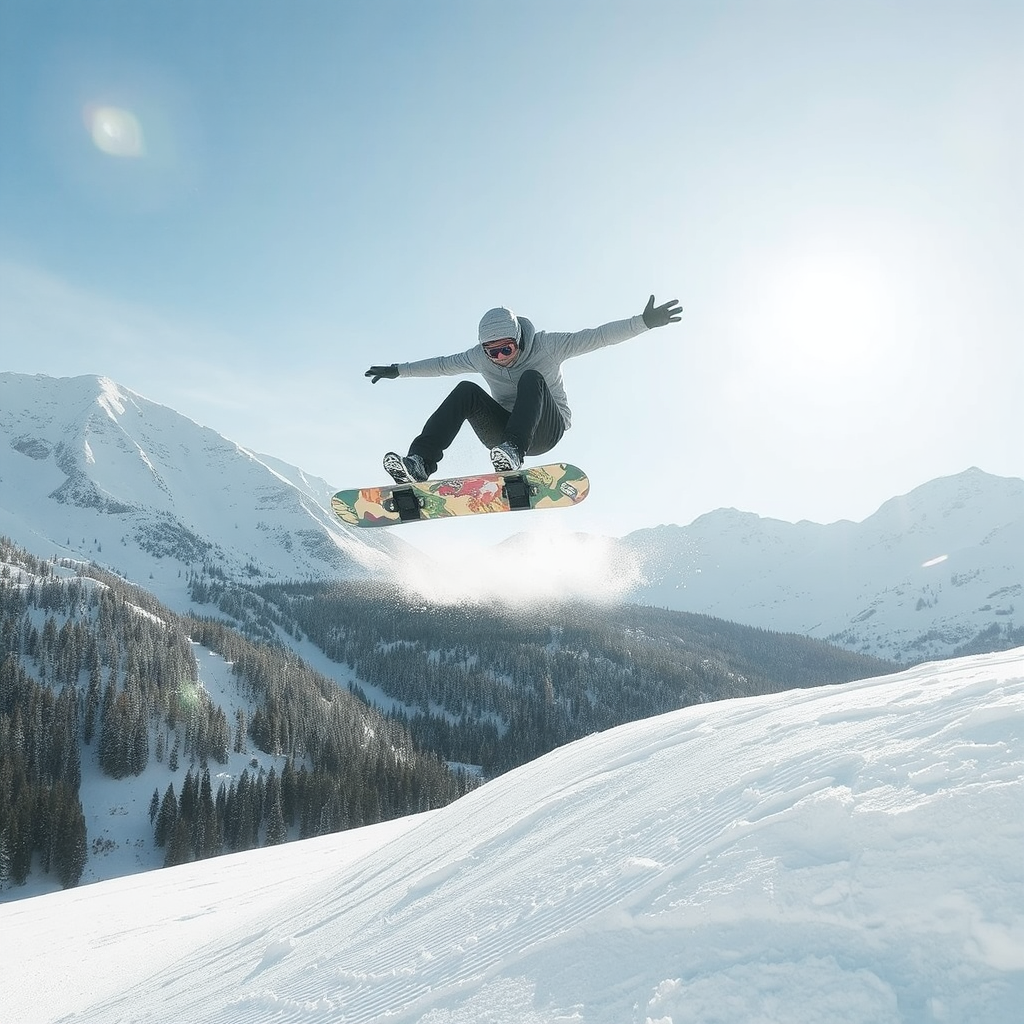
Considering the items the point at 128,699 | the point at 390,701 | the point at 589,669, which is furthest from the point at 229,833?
the point at 589,669

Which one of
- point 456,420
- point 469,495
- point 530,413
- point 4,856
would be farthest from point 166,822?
point 530,413

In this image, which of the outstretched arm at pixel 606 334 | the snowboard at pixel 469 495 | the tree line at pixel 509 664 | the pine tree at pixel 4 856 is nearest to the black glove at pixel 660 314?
the outstretched arm at pixel 606 334

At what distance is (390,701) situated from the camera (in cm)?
12588

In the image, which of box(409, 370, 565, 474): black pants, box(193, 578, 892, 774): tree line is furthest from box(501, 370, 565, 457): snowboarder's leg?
box(193, 578, 892, 774): tree line

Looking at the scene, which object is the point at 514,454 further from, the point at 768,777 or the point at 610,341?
the point at 768,777

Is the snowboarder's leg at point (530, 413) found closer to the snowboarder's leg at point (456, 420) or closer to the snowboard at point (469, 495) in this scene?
the snowboarder's leg at point (456, 420)

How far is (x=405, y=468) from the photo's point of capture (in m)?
7.89

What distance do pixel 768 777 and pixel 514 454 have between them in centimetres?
436

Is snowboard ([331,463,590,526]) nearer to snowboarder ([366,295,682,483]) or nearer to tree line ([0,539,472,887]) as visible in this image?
snowboarder ([366,295,682,483])

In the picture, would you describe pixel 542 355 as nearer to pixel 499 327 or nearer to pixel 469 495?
pixel 499 327

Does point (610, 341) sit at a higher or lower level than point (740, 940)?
higher

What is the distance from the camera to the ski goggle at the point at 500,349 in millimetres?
7379

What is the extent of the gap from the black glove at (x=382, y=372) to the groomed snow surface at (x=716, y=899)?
570 cm

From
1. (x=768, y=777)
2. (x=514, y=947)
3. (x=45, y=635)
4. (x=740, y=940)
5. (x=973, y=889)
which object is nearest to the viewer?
(x=973, y=889)
